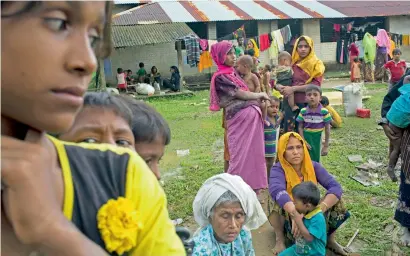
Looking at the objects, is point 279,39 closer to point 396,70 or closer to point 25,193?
point 396,70

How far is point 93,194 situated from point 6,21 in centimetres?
35

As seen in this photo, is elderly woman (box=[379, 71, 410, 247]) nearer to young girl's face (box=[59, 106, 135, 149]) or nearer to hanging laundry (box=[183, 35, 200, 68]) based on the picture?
young girl's face (box=[59, 106, 135, 149])

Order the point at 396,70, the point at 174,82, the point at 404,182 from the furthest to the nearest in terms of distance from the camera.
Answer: the point at 174,82
the point at 396,70
the point at 404,182

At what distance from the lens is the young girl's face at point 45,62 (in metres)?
0.73

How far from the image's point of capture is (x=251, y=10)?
18.3m

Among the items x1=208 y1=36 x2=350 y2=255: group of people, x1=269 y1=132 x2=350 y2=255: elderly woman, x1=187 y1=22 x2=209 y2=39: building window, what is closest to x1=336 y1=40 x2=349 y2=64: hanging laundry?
x1=187 y1=22 x2=209 y2=39: building window

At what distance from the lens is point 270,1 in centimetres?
2009

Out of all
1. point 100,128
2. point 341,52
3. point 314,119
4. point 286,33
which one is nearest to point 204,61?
point 286,33

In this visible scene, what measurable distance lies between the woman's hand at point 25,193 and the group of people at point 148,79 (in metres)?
14.5

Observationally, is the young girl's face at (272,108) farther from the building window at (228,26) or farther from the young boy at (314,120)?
the building window at (228,26)

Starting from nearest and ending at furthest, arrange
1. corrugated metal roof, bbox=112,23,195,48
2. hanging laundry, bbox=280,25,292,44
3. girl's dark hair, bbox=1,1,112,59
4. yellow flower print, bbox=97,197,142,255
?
1. girl's dark hair, bbox=1,1,112,59
2. yellow flower print, bbox=97,197,142,255
3. corrugated metal roof, bbox=112,23,195,48
4. hanging laundry, bbox=280,25,292,44

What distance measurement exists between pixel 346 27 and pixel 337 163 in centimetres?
1393

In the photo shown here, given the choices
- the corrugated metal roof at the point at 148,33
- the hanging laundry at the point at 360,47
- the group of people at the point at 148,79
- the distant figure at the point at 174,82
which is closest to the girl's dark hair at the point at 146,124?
the corrugated metal roof at the point at 148,33

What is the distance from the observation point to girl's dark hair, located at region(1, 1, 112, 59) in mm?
727
